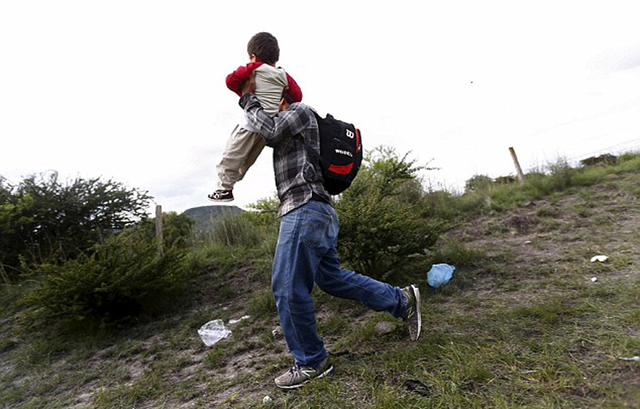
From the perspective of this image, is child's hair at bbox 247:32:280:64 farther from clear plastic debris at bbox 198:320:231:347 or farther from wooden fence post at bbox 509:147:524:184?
wooden fence post at bbox 509:147:524:184

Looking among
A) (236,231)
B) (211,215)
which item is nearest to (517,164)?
(236,231)

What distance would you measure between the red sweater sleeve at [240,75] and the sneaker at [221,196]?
0.63 metres

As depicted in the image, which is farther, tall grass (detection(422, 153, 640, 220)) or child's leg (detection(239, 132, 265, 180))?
tall grass (detection(422, 153, 640, 220))

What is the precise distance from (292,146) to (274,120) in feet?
0.65

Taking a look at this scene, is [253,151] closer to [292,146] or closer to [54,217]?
[292,146]

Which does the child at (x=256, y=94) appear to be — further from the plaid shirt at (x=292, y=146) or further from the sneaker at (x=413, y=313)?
the sneaker at (x=413, y=313)

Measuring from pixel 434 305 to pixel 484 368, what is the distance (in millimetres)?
1214

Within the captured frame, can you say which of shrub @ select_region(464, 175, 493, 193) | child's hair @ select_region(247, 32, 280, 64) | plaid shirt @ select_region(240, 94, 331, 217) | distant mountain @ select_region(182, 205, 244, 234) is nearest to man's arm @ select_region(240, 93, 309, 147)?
plaid shirt @ select_region(240, 94, 331, 217)

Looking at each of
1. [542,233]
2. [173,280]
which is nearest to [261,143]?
[173,280]

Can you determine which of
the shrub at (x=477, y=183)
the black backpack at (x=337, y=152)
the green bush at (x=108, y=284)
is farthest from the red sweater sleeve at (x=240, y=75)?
the shrub at (x=477, y=183)

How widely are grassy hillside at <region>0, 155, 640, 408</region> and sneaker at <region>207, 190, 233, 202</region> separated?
1157 millimetres

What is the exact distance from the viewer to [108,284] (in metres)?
3.79

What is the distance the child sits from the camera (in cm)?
205

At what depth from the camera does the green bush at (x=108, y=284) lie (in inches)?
146
